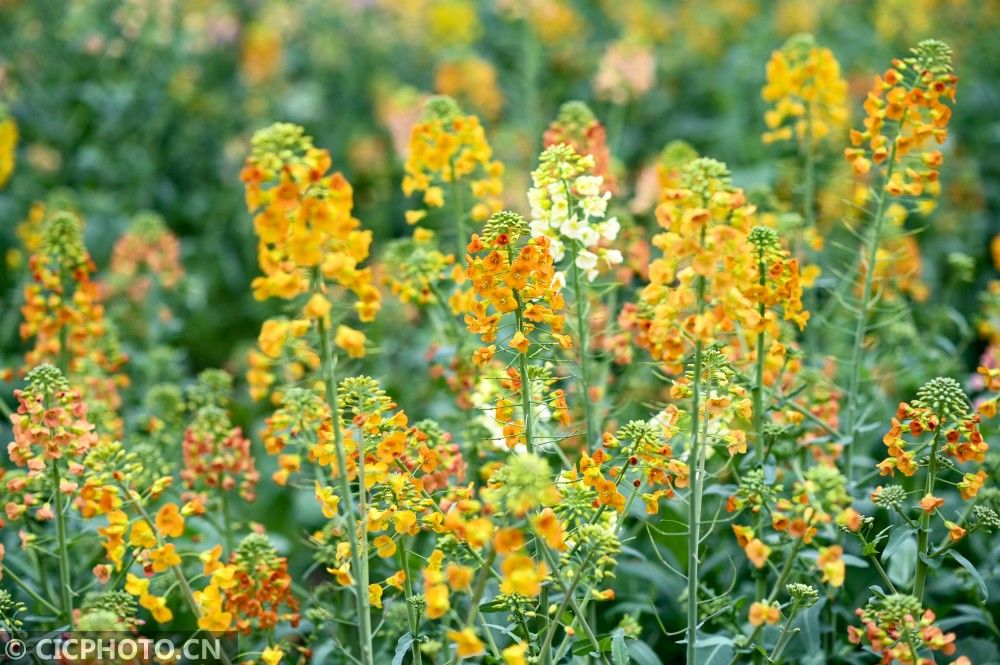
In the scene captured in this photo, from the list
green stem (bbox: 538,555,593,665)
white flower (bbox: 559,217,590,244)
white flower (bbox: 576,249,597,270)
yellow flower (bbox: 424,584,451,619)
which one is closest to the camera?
yellow flower (bbox: 424,584,451,619)

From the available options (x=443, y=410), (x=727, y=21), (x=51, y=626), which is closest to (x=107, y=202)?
(x=443, y=410)

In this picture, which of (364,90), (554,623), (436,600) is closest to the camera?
(436,600)

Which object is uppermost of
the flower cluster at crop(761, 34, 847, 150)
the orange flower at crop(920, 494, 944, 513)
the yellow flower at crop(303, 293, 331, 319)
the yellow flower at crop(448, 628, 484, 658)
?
the flower cluster at crop(761, 34, 847, 150)

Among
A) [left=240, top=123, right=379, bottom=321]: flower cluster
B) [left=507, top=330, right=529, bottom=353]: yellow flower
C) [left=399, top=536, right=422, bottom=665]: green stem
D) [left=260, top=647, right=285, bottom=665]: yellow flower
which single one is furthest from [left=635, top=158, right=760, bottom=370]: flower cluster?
[left=260, top=647, right=285, bottom=665]: yellow flower

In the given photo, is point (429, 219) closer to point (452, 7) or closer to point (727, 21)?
point (452, 7)

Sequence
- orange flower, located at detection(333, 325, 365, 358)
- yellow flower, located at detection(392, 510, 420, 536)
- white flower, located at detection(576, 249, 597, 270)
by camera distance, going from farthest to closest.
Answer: white flower, located at detection(576, 249, 597, 270)
yellow flower, located at detection(392, 510, 420, 536)
orange flower, located at detection(333, 325, 365, 358)

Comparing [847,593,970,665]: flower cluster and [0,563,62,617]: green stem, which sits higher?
[0,563,62,617]: green stem

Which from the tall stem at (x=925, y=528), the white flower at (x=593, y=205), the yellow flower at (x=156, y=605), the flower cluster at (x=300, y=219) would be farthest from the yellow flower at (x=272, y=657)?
the tall stem at (x=925, y=528)

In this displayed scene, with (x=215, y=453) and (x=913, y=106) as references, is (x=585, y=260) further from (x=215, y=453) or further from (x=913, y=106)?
(x=215, y=453)

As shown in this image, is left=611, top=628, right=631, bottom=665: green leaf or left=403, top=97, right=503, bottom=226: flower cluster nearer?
left=611, top=628, right=631, bottom=665: green leaf

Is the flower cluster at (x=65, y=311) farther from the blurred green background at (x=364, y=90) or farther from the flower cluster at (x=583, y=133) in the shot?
the flower cluster at (x=583, y=133)

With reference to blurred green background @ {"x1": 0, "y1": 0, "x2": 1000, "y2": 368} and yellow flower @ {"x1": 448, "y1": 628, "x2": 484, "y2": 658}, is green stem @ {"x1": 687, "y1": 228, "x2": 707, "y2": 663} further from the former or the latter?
blurred green background @ {"x1": 0, "y1": 0, "x2": 1000, "y2": 368}

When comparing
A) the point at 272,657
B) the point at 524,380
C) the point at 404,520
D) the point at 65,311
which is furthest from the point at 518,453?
the point at 65,311

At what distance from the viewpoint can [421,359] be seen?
17.9 feet
